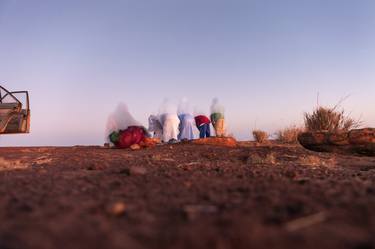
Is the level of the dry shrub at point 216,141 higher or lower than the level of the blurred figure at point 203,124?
lower

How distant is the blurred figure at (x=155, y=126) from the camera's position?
12242mm

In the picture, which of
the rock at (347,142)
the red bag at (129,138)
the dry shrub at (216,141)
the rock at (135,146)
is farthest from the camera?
the dry shrub at (216,141)

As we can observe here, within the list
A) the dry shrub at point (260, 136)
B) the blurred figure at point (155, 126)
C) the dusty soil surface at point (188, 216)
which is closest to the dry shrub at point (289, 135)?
the dry shrub at point (260, 136)

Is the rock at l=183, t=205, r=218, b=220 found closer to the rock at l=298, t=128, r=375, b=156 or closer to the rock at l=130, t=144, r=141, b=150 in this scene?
the rock at l=298, t=128, r=375, b=156

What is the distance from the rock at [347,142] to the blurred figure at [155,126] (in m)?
5.43

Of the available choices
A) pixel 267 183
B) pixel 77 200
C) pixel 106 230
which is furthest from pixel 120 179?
pixel 106 230

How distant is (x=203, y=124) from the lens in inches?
501

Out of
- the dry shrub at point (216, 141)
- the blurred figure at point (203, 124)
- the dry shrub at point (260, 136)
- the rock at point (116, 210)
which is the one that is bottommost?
the rock at point (116, 210)

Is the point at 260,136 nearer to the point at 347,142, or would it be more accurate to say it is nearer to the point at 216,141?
the point at 216,141

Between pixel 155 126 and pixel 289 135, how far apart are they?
4805 mm

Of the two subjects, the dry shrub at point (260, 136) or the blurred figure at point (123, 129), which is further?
the dry shrub at point (260, 136)

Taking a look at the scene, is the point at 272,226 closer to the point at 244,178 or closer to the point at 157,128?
the point at 244,178

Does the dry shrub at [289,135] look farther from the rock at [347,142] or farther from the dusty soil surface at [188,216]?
the dusty soil surface at [188,216]

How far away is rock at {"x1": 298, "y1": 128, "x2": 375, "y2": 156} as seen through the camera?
25.2 feet
